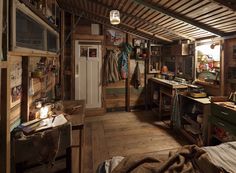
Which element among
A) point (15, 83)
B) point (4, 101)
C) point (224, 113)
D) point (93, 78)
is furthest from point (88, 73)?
point (4, 101)

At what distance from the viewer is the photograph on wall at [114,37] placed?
4887 millimetres

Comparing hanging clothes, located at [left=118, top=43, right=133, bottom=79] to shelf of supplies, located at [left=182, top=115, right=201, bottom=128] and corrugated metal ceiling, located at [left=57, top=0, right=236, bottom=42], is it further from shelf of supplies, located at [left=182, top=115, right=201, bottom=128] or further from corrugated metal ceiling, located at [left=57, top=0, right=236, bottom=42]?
shelf of supplies, located at [left=182, top=115, right=201, bottom=128]

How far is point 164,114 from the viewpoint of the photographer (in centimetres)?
465

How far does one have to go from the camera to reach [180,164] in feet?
4.12

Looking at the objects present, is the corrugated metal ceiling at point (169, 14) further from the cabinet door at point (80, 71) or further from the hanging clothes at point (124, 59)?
the cabinet door at point (80, 71)

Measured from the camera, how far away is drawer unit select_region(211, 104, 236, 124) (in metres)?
2.38

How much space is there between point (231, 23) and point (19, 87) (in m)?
2.94

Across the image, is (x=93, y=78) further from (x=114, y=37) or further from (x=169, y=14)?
(x=169, y=14)

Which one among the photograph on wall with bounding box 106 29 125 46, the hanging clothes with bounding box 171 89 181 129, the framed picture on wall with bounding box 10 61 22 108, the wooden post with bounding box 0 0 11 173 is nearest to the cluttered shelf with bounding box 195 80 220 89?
the hanging clothes with bounding box 171 89 181 129

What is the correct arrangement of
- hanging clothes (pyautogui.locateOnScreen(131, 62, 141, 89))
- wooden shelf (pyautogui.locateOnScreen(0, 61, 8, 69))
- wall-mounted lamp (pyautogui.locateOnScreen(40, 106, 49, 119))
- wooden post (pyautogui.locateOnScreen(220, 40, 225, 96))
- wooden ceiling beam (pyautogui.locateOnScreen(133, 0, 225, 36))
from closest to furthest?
wooden shelf (pyautogui.locateOnScreen(0, 61, 8, 69)), wall-mounted lamp (pyautogui.locateOnScreen(40, 106, 49, 119)), wooden ceiling beam (pyautogui.locateOnScreen(133, 0, 225, 36)), wooden post (pyautogui.locateOnScreen(220, 40, 225, 96)), hanging clothes (pyautogui.locateOnScreen(131, 62, 141, 89))

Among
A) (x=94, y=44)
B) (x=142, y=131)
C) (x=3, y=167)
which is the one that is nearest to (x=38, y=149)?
(x=3, y=167)

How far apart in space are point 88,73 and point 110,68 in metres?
0.60

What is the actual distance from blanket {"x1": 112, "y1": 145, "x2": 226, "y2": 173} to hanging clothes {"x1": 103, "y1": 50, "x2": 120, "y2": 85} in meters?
3.60

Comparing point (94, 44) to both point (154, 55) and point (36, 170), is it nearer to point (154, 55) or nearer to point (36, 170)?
point (154, 55)
